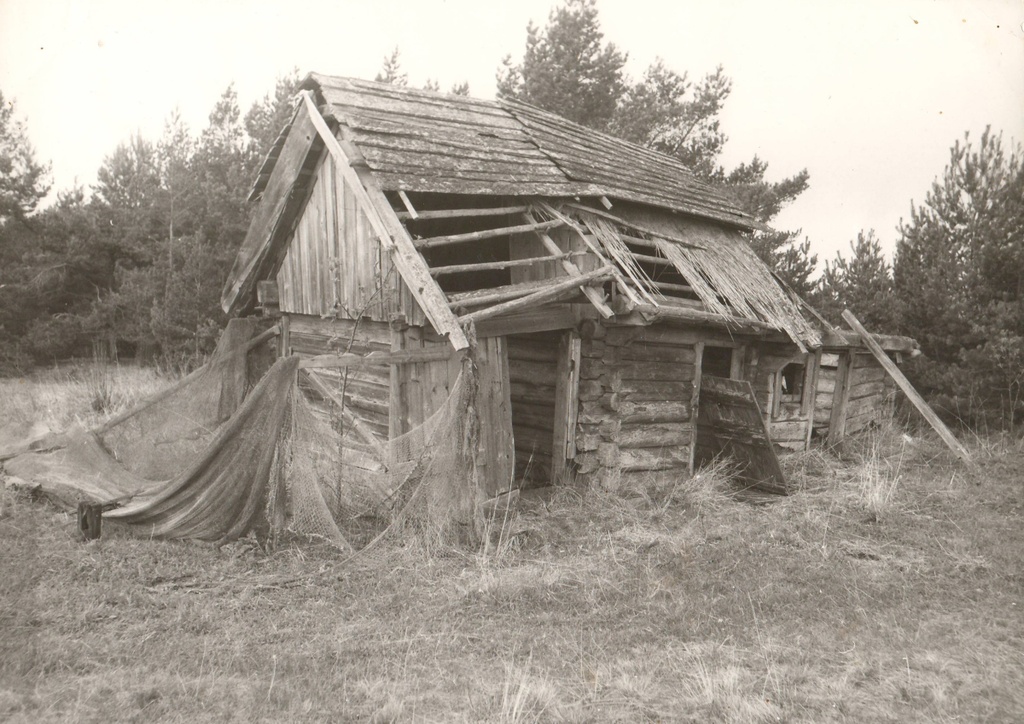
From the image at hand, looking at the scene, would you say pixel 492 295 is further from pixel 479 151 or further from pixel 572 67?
pixel 572 67

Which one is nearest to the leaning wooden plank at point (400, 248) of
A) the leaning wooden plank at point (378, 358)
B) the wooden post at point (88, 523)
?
the leaning wooden plank at point (378, 358)

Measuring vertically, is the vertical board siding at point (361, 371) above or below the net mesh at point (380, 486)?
above

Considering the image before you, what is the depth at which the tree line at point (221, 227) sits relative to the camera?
14344 mm

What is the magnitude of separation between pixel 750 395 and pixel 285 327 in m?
6.14

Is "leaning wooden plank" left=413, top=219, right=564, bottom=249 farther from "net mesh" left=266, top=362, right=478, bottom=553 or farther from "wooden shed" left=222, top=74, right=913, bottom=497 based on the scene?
"net mesh" left=266, top=362, right=478, bottom=553

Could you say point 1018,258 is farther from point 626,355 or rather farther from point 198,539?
point 198,539

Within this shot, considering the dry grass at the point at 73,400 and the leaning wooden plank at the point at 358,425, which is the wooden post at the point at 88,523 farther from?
the dry grass at the point at 73,400

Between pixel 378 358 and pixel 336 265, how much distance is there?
7.48ft

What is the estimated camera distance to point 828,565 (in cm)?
611

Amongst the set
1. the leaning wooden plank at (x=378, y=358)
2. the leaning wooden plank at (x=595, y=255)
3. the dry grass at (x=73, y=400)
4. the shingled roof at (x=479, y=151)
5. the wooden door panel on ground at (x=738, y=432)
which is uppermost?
the shingled roof at (x=479, y=151)

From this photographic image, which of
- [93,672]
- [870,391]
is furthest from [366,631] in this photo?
[870,391]

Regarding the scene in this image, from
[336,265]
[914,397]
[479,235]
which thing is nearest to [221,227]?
[336,265]

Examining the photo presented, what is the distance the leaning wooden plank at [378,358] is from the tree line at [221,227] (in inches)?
392

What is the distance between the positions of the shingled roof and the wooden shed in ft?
0.11
